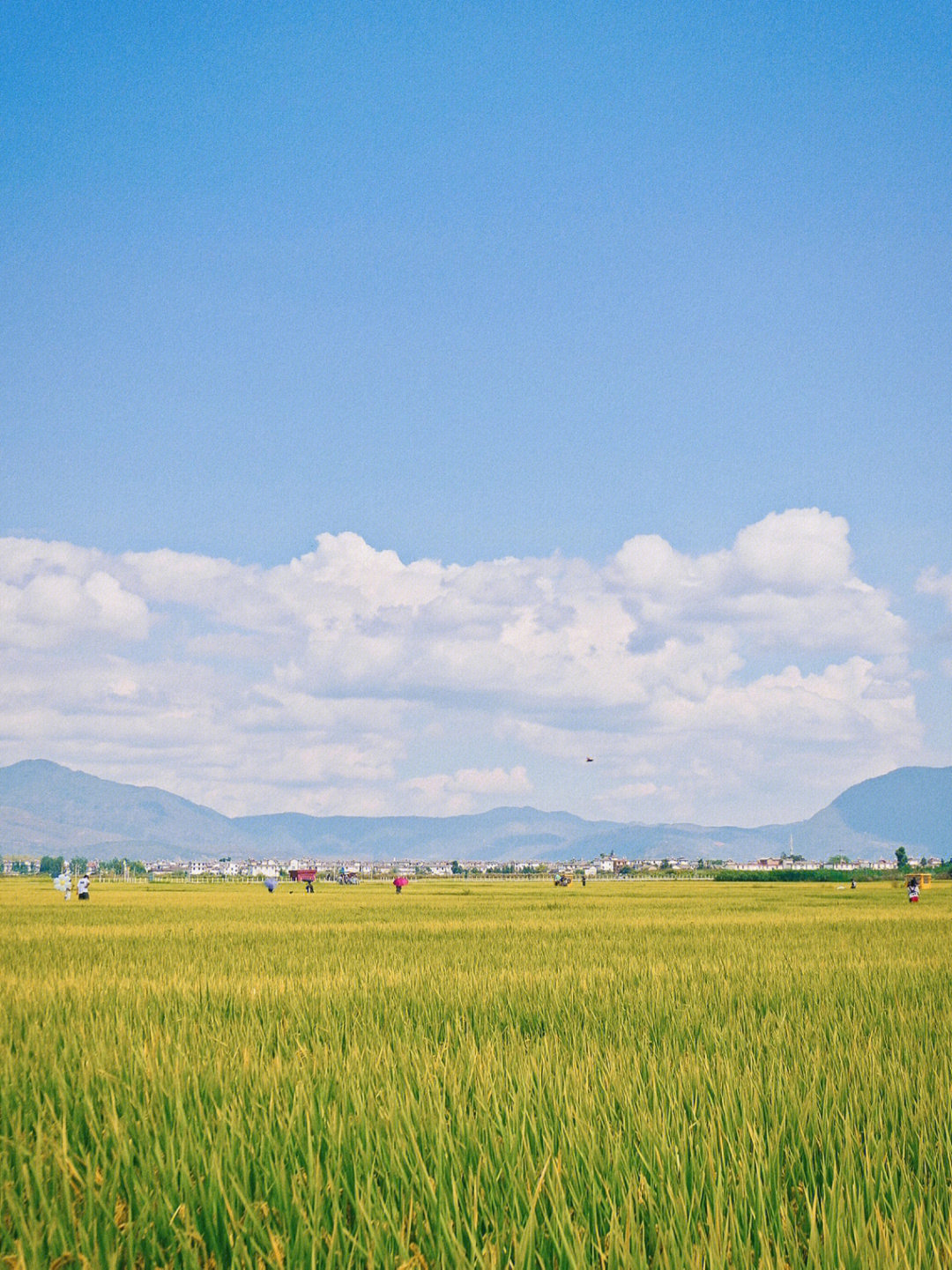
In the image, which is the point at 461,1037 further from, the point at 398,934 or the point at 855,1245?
the point at 398,934

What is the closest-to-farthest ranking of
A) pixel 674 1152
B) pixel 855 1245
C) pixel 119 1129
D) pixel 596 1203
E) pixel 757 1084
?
pixel 855 1245, pixel 596 1203, pixel 674 1152, pixel 119 1129, pixel 757 1084

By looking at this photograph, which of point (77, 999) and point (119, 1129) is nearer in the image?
point (119, 1129)

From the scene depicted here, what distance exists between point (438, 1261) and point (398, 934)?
16.5 m

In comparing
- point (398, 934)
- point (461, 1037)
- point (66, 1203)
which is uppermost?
point (66, 1203)

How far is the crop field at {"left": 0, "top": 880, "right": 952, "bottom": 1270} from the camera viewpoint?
2578 mm

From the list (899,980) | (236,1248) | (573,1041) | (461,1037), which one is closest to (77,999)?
(461,1037)

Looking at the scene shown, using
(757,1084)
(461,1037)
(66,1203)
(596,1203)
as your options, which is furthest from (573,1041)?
(66,1203)

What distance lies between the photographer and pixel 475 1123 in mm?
3609

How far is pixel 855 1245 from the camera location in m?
2.38

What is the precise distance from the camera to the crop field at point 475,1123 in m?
2.58

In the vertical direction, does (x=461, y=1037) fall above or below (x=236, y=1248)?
below

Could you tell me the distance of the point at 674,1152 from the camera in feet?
10.3

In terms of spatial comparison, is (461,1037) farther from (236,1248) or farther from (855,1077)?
(236,1248)

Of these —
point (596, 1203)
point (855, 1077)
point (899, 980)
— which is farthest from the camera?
point (899, 980)
